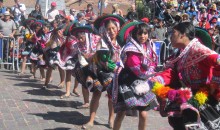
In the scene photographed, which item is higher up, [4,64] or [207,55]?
[207,55]

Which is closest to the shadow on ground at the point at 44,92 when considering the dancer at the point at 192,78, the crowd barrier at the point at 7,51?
the crowd barrier at the point at 7,51

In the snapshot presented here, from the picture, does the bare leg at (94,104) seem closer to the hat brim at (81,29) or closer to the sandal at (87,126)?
the sandal at (87,126)

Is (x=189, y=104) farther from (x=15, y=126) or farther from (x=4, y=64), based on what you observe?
(x=4, y=64)

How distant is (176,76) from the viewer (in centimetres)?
510

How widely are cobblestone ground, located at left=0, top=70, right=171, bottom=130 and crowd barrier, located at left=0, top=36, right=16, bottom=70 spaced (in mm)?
3821

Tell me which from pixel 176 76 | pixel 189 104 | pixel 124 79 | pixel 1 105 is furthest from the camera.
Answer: pixel 1 105

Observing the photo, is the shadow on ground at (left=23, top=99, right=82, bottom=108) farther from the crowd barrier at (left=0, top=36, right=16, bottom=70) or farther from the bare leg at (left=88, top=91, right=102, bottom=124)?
the crowd barrier at (left=0, top=36, right=16, bottom=70)

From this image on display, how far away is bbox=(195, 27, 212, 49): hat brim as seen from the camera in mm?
5070

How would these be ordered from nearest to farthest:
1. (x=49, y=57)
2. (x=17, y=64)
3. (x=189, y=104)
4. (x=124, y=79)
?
(x=189, y=104) < (x=124, y=79) < (x=49, y=57) < (x=17, y=64)

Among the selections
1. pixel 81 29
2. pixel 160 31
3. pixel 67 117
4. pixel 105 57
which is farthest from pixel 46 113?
pixel 160 31

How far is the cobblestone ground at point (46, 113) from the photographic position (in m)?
7.61

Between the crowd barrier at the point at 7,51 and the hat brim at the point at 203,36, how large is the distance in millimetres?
10629

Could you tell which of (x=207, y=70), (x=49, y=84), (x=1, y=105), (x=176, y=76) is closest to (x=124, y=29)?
(x=176, y=76)

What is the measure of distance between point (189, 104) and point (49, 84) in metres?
7.70
